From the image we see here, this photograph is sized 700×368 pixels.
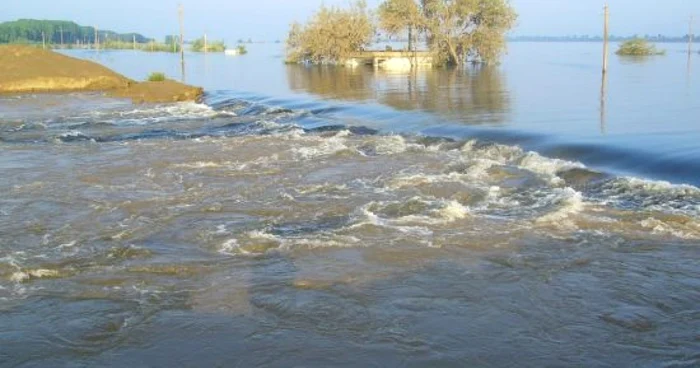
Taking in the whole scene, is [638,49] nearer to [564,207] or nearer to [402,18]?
[402,18]

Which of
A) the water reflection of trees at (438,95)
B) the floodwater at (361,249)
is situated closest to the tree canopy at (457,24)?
the water reflection of trees at (438,95)

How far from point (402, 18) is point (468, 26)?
18.5ft

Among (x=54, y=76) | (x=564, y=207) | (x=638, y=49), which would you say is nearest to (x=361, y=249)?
(x=564, y=207)

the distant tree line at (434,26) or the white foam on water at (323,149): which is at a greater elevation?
the distant tree line at (434,26)

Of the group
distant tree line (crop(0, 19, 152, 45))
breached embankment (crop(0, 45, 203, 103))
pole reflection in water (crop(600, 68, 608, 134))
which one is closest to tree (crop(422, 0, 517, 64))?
pole reflection in water (crop(600, 68, 608, 134))

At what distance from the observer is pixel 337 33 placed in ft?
193

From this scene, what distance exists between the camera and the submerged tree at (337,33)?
58.4 m

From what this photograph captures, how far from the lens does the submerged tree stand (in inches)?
2298

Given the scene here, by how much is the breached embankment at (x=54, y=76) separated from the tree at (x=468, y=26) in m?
27.1

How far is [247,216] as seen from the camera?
8.68 m

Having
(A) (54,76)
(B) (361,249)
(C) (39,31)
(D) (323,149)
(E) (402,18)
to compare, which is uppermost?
(C) (39,31)

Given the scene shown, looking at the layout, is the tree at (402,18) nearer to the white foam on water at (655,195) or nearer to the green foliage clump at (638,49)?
the green foliage clump at (638,49)

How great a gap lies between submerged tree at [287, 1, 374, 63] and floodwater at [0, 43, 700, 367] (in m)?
44.4

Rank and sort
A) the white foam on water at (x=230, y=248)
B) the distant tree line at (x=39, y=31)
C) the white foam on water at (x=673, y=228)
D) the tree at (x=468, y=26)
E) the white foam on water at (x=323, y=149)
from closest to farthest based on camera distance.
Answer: the white foam on water at (x=230, y=248), the white foam on water at (x=673, y=228), the white foam on water at (x=323, y=149), the tree at (x=468, y=26), the distant tree line at (x=39, y=31)
